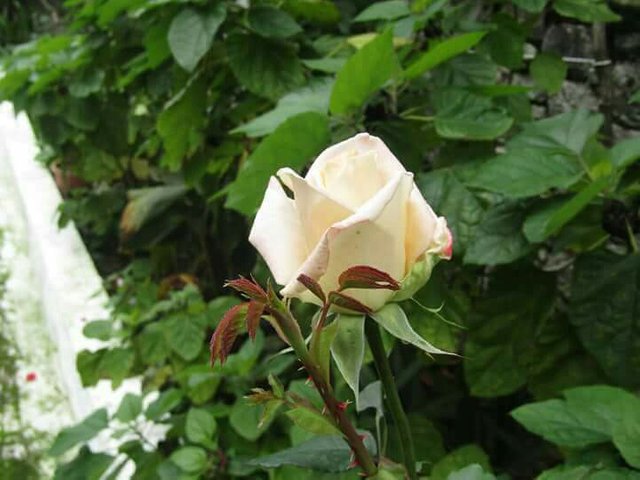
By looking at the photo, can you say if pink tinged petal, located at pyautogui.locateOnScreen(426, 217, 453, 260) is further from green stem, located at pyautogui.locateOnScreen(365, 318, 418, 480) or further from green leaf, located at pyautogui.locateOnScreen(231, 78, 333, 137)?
green leaf, located at pyautogui.locateOnScreen(231, 78, 333, 137)

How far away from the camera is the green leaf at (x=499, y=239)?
0.77 metres

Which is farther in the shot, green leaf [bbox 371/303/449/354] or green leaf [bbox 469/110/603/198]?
green leaf [bbox 469/110/603/198]

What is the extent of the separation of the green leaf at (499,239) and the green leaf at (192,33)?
48cm

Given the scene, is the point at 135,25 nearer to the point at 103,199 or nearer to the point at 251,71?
the point at 251,71

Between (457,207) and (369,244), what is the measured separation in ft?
1.67

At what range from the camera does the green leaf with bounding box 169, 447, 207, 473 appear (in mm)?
1054

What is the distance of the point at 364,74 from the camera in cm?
73

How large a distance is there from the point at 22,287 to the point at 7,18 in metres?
1.72

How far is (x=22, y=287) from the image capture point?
296 centimetres

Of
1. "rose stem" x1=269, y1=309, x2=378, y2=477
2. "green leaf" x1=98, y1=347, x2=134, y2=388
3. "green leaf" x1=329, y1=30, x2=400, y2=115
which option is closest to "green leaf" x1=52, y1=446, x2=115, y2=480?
"green leaf" x1=98, y1=347, x2=134, y2=388

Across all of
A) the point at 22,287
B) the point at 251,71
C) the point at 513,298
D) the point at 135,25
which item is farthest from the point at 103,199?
the point at 513,298

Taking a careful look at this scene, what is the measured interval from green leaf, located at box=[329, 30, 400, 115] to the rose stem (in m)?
0.43

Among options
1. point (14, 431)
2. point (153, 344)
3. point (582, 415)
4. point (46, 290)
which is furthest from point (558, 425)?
point (14, 431)

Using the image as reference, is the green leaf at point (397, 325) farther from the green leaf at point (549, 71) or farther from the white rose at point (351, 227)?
the green leaf at point (549, 71)
